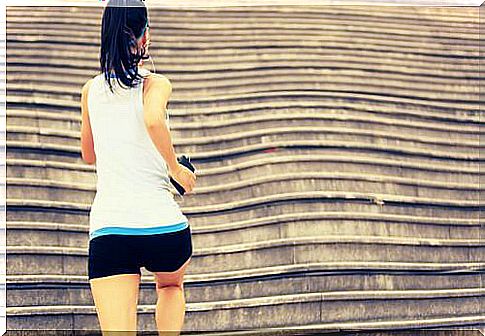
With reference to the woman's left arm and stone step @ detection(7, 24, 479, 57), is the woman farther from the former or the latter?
stone step @ detection(7, 24, 479, 57)

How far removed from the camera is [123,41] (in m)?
4.32

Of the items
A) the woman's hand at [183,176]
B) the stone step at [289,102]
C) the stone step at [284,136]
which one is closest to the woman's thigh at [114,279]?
the woman's hand at [183,176]

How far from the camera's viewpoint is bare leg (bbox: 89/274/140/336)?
13.9 ft

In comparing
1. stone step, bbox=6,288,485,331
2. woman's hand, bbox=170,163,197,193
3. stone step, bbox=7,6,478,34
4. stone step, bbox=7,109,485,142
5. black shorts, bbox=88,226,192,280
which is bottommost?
stone step, bbox=6,288,485,331

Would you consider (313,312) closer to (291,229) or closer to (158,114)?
(291,229)

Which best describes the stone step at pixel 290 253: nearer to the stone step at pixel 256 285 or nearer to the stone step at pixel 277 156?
the stone step at pixel 256 285

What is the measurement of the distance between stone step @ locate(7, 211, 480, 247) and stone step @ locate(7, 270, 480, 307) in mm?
202

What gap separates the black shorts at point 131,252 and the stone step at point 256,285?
1115mm

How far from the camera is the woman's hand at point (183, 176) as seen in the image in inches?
173

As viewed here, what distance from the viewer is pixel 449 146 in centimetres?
598

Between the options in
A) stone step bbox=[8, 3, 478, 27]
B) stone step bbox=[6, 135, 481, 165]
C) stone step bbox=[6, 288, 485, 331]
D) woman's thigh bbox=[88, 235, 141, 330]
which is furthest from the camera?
stone step bbox=[8, 3, 478, 27]

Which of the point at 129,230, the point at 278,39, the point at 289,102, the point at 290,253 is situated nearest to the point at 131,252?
the point at 129,230

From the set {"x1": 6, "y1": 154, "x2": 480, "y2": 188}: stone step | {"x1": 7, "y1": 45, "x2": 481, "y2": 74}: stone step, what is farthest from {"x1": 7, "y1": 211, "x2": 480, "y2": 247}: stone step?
{"x1": 7, "y1": 45, "x2": 481, "y2": 74}: stone step

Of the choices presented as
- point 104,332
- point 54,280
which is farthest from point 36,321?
point 104,332
